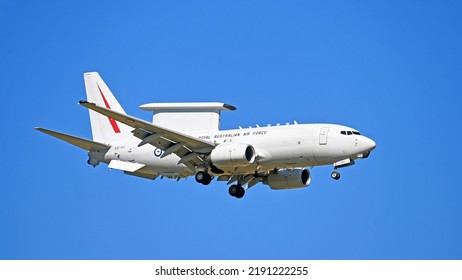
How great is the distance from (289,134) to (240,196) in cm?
672

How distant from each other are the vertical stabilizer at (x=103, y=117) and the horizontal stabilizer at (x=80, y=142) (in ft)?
4.39

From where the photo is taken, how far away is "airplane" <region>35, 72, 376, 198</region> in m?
64.3

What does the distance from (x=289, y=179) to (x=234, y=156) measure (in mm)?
5892

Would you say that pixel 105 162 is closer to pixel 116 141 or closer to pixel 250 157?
pixel 116 141

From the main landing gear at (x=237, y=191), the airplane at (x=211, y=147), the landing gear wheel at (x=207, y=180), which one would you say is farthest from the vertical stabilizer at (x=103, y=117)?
the main landing gear at (x=237, y=191)

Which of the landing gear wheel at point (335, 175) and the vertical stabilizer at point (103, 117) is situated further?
the vertical stabilizer at point (103, 117)

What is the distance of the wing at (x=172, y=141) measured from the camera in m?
64.8

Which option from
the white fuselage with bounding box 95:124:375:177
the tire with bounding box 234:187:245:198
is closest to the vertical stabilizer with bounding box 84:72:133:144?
the white fuselage with bounding box 95:124:375:177

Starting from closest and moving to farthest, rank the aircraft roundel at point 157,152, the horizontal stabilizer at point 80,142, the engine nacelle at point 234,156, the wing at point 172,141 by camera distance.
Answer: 1. the engine nacelle at point 234,156
2. the wing at point 172,141
3. the horizontal stabilizer at point 80,142
4. the aircraft roundel at point 157,152

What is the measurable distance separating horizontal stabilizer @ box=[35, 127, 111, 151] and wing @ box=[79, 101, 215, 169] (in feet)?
15.7

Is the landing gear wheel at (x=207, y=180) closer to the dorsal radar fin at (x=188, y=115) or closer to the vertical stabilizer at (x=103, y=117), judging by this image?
the dorsal radar fin at (x=188, y=115)

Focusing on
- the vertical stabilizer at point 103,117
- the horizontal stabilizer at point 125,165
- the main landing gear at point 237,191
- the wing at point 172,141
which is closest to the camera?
the wing at point 172,141

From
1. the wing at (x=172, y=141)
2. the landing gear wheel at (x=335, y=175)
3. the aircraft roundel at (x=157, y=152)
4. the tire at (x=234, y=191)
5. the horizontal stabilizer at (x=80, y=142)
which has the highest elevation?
the horizontal stabilizer at (x=80, y=142)
